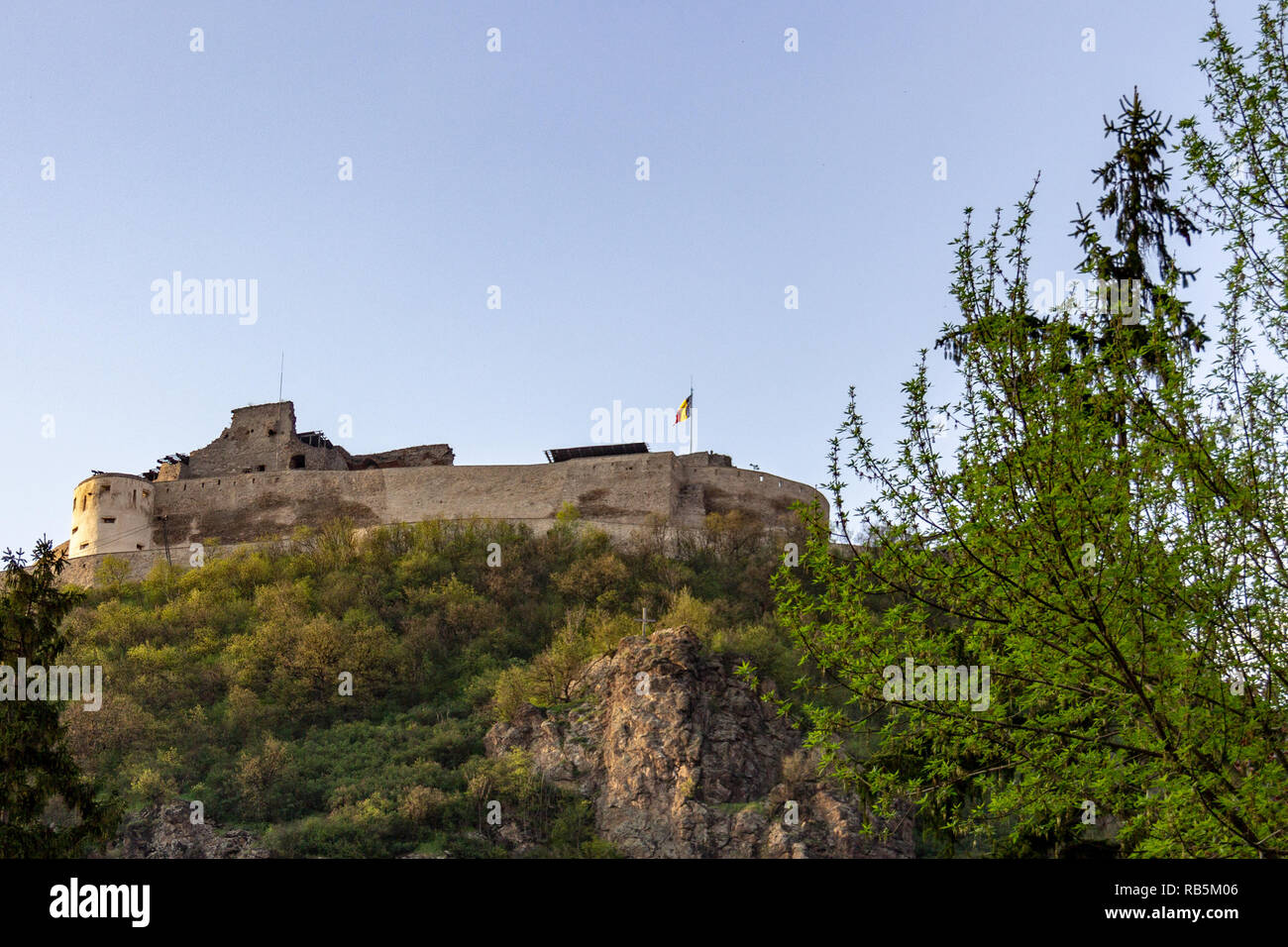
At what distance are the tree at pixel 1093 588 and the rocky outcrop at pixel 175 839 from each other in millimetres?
21534

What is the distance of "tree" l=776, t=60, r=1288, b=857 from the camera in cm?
874

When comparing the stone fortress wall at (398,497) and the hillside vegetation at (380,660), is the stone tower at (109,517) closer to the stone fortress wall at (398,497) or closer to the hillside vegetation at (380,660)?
the stone fortress wall at (398,497)

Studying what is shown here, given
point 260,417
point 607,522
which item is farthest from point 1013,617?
point 260,417

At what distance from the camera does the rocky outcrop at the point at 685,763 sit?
28.2 metres

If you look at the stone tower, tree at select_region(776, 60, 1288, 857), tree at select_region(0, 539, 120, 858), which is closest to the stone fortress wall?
the stone tower

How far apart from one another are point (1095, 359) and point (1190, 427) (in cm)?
85

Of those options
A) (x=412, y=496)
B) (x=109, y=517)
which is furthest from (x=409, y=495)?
(x=109, y=517)

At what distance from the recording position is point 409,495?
48969mm

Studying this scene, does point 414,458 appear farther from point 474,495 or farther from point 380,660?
point 380,660

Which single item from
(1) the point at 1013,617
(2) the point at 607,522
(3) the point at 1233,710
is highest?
(2) the point at 607,522

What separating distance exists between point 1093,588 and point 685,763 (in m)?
22.7

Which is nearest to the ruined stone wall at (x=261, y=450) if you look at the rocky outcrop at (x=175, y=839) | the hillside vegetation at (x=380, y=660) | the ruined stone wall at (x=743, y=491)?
the hillside vegetation at (x=380, y=660)

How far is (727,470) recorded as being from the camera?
158 feet
